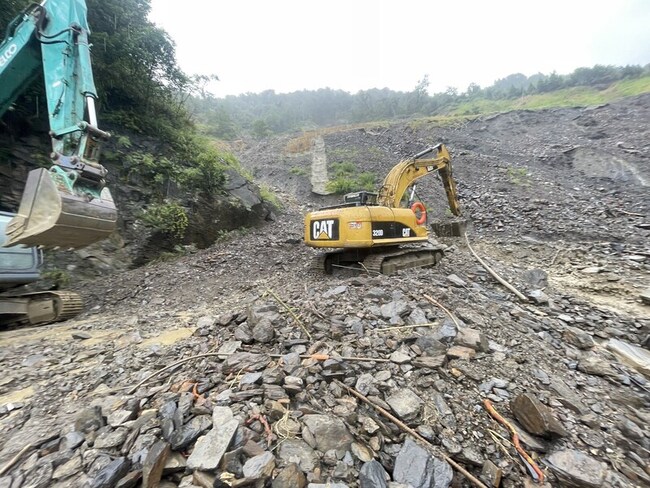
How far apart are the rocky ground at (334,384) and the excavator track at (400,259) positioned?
60cm

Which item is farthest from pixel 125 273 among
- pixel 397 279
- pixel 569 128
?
pixel 569 128

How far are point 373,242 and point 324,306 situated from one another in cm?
206

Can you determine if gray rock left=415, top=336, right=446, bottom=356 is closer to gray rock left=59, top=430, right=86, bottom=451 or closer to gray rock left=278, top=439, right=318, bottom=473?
gray rock left=278, top=439, right=318, bottom=473

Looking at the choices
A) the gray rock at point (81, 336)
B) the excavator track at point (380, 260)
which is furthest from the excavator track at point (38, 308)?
the excavator track at point (380, 260)

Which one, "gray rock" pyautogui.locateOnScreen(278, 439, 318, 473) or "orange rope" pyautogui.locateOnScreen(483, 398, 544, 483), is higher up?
"gray rock" pyautogui.locateOnScreen(278, 439, 318, 473)

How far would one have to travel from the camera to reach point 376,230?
17.9ft

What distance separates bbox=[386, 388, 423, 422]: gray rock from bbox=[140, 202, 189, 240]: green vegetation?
21.5 feet

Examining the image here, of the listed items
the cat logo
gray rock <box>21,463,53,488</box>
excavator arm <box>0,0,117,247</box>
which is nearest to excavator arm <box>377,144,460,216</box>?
the cat logo

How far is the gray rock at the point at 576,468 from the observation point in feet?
5.94

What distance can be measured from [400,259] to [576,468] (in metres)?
4.31

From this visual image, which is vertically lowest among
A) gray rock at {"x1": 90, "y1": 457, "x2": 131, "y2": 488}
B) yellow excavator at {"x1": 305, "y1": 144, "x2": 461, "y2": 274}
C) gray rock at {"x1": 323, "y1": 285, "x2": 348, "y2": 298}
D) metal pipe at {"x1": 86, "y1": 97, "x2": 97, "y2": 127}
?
gray rock at {"x1": 90, "y1": 457, "x2": 131, "y2": 488}

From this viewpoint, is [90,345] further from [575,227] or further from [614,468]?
[575,227]

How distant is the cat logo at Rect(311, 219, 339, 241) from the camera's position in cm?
536

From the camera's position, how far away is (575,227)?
29.1 ft
